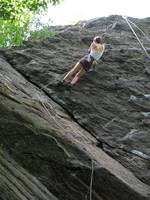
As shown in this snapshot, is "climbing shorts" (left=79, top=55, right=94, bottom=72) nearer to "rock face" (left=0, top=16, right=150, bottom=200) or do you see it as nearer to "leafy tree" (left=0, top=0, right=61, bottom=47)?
"rock face" (left=0, top=16, right=150, bottom=200)

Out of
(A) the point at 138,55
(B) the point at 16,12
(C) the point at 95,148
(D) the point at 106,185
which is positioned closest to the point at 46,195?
(D) the point at 106,185

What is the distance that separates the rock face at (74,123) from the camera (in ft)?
33.4

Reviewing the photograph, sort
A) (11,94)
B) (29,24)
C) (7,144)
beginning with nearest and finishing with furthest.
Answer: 1. (7,144)
2. (11,94)
3. (29,24)

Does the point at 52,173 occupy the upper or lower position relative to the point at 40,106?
lower

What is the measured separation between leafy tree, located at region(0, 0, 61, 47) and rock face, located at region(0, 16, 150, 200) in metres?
1.20

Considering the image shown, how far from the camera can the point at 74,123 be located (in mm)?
13453

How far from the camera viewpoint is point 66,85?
15.2m

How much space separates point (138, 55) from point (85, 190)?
347 inches

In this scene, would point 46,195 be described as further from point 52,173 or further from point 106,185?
point 106,185

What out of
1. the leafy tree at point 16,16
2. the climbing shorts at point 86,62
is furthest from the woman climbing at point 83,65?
the leafy tree at point 16,16

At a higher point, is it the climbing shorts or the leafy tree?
the leafy tree

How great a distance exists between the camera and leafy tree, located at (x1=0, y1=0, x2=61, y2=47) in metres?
18.8

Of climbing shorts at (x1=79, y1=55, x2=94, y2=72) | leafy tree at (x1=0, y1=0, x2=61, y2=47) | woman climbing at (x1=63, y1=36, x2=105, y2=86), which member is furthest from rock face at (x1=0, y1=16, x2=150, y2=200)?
leafy tree at (x1=0, y1=0, x2=61, y2=47)

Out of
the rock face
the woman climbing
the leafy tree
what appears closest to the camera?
the rock face
